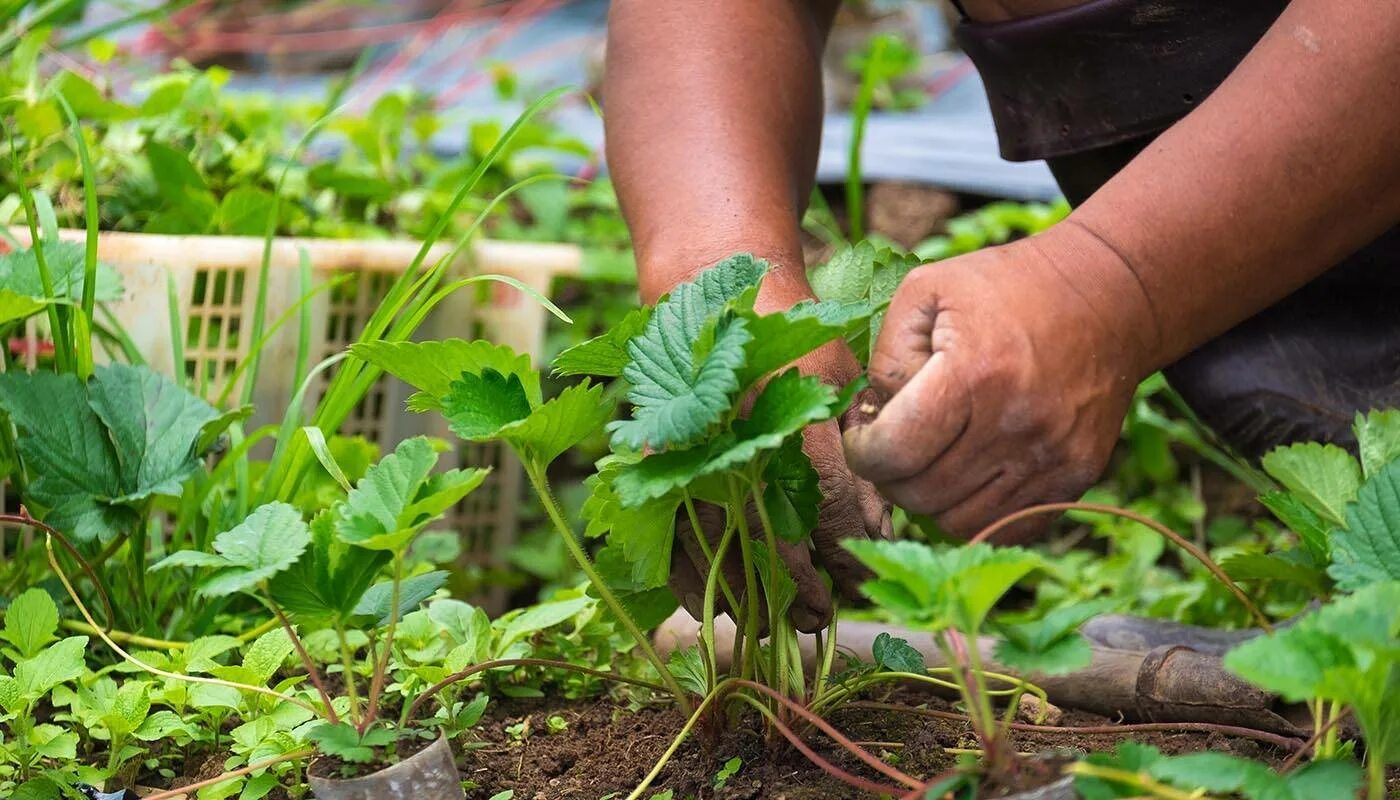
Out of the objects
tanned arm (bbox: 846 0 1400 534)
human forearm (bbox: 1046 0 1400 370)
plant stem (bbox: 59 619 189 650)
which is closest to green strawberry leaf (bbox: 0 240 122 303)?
plant stem (bbox: 59 619 189 650)

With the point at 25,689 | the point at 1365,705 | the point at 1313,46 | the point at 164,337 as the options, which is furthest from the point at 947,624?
the point at 164,337

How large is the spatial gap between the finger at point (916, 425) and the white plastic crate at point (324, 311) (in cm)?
78

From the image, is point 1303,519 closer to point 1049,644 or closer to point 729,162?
point 1049,644

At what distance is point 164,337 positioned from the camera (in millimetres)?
1504

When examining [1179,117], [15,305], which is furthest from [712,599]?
[1179,117]

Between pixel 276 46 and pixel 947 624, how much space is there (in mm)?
4149

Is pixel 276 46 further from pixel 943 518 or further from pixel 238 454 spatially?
pixel 943 518

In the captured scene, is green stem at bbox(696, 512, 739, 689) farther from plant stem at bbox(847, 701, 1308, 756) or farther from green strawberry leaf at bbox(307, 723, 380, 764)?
green strawberry leaf at bbox(307, 723, 380, 764)

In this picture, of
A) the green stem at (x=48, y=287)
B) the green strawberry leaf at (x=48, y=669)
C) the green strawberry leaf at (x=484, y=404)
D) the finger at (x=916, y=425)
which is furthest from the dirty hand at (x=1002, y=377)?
the green stem at (x=48, y=287)

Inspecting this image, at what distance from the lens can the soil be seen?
91 cm

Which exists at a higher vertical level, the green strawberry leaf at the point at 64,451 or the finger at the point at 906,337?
the finger at the point at 906,337

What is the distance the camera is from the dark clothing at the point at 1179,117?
1.29m

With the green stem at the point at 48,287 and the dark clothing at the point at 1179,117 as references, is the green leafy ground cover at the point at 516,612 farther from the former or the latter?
the dark clothing at the point at 1179,117

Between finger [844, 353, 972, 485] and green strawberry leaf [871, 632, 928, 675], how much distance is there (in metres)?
0.15
